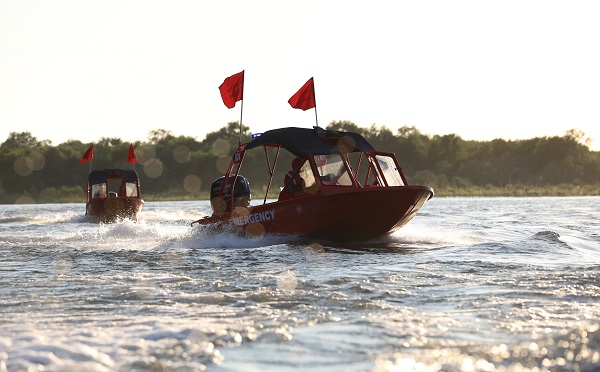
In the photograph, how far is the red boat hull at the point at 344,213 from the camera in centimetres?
1324

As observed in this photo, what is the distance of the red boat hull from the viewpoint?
13.2m

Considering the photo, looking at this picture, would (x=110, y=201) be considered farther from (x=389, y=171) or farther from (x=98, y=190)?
(x=389, y=171)

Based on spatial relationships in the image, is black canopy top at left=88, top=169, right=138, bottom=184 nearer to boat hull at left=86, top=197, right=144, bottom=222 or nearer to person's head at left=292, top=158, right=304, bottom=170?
boat hull at left=86, top=197, right=144, bottom=222

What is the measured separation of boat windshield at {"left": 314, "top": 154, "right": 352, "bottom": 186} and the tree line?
56.0m

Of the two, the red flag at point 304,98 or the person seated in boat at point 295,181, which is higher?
the red flag at point 304,98

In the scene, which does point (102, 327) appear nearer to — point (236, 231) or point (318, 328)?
point (318, 328)

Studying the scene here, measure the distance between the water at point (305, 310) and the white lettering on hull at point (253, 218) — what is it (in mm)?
1574

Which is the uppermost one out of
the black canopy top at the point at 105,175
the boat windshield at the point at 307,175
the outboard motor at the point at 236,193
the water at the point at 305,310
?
the black canopy top at the point at 105,175

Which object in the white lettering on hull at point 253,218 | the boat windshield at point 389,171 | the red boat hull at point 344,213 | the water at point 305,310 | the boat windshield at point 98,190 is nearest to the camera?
the water at point 305,310

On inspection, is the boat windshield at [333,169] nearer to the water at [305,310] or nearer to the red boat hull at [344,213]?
the red boat hull at [344,213]

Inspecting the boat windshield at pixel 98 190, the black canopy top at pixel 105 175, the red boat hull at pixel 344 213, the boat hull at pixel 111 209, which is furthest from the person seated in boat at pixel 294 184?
the boat windshield at pixel 98 190

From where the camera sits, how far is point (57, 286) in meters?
8.46

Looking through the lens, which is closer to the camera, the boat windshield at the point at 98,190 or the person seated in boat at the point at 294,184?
the person seated in boat at the point at 294,184

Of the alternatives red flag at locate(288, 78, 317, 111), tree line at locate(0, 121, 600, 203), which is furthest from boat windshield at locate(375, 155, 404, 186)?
tree line at locate(0, 121, 600, 203)
